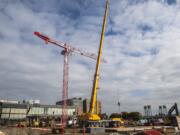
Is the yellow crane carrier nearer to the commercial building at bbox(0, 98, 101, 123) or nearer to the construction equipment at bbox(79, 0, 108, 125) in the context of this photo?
the construction equipment at bbox(79, 0, 108, 125)

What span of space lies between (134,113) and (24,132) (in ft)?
505

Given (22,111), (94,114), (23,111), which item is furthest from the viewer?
(23,111)

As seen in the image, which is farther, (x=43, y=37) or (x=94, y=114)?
(x=43, y=37)

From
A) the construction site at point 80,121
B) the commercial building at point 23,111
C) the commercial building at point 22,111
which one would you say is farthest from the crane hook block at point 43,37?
the commercial building at point 22,111

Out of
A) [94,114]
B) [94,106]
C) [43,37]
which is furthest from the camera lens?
[43,37]

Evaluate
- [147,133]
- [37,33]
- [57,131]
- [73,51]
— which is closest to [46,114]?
[73,51]

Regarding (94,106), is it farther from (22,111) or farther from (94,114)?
(22,111)

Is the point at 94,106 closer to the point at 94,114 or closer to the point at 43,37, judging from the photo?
the point at 94,114

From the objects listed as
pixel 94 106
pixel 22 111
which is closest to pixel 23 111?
pixel 22 111

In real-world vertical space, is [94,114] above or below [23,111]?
below

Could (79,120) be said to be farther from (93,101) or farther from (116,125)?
(116,125)

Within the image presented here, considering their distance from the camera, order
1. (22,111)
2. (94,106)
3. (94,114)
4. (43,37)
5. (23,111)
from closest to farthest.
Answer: (94,114) → (94,106) → (43,37) → (22,111) → (23,111)

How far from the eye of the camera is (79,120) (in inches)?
2350

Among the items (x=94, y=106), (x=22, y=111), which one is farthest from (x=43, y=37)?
(x=22, y=111)
